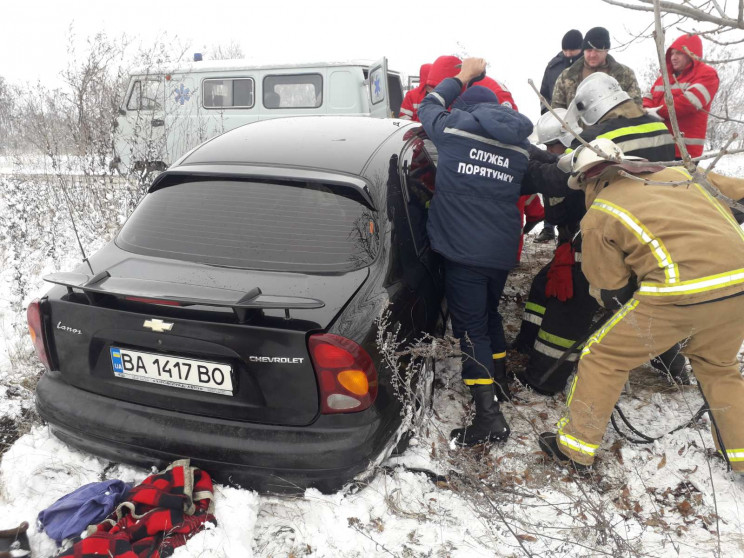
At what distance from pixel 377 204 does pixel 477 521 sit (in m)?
1.43

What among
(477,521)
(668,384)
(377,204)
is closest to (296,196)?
(377,204)

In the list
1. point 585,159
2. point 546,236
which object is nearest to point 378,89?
point 546,236

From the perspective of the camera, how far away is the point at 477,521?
209 cm

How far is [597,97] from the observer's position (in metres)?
2.70

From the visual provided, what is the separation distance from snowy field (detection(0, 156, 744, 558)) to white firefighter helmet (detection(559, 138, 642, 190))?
135cm

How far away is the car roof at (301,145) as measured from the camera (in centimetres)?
240

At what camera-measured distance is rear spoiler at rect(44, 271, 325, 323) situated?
178cm

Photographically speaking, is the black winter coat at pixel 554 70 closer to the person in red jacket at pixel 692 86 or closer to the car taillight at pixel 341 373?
the person in red jacket at pixel 692 86

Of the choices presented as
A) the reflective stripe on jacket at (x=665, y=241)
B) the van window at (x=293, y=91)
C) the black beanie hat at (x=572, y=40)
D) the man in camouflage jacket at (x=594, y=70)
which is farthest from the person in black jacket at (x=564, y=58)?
the van window at (x=293, y=91)

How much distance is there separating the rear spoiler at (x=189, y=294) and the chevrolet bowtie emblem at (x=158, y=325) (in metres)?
0.09

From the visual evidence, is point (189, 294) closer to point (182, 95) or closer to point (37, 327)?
point (37, 327)

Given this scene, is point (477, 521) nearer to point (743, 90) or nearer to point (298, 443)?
point (298, 443)

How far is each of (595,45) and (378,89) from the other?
3.98 m

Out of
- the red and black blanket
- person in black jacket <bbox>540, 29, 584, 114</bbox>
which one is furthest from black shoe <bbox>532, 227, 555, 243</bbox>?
the red and black blanket
